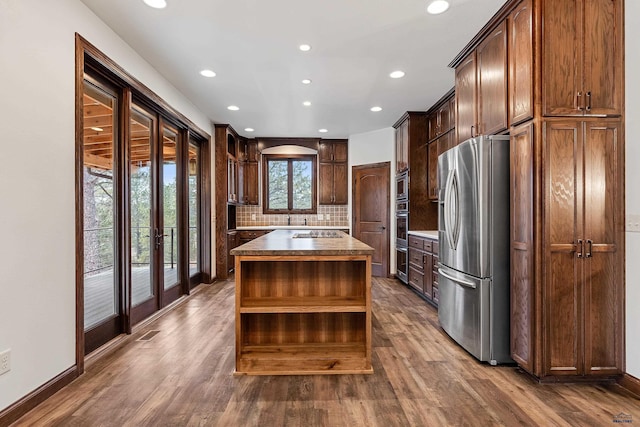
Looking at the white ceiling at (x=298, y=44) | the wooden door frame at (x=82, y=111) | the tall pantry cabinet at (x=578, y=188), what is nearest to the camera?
the tall pantry cabinet at (x=578, y=188)

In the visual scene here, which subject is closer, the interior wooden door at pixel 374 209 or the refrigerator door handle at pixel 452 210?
the refrigerator door handle at pixel 452 210

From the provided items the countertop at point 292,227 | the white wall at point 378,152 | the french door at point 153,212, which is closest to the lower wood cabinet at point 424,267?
the white wall at point 378,152

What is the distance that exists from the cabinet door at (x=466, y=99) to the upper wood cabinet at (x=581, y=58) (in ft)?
2.60

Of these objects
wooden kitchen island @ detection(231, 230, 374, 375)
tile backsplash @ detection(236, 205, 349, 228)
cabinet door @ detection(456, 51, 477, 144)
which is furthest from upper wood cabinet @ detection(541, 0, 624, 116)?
tile backsplash @ detection(236, 205, 349, 228)

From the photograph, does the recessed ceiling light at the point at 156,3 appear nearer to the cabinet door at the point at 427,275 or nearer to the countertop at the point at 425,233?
the countertop at the point at 425,233

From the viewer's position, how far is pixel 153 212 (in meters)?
3.77

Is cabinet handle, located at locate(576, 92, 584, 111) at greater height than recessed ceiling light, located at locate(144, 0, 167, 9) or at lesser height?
lesser

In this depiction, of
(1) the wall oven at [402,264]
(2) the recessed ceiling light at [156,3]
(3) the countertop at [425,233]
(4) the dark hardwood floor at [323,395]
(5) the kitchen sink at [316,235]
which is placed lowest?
(4) the dark hardwood floor at [323,395]

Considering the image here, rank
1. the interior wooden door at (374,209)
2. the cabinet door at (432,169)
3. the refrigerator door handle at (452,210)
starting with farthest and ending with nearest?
the interior wooden door at (374,209) → the cabinet door at (432,169) → the refrigerator door handle at (452,210)

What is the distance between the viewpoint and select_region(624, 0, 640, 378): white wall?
212 centimetres

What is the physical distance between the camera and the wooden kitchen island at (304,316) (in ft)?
7.99

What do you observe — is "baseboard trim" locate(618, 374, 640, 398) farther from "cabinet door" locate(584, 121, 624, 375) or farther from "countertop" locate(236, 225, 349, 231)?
"countertop" locate(236, 225, 349, 231)

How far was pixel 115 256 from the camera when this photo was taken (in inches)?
122

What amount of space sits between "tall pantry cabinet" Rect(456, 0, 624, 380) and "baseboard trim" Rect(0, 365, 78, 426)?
3.14 meters
